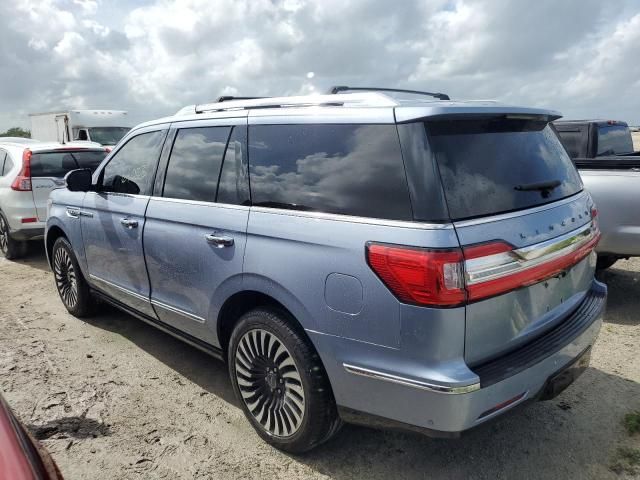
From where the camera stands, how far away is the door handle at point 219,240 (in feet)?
9.35

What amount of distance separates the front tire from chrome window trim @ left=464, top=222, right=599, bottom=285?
0.92m

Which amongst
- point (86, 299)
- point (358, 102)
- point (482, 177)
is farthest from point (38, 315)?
point (482, 177)

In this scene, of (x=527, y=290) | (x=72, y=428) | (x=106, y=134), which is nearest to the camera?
(x=527, y=290)

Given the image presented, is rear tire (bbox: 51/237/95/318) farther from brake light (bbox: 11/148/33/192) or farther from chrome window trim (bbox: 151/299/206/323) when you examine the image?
brake light (bbox: 11/148/33/192)

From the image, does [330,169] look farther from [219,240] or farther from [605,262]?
[605,262]

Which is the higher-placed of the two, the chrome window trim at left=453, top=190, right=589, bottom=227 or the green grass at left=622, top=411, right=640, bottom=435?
the chrome window trim at left=453, top=190, right=589, bottom=227

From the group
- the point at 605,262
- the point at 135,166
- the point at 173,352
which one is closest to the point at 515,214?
the point at 135,166

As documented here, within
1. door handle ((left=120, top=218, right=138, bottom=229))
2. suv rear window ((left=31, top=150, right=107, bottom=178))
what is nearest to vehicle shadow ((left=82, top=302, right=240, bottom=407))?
door handle ((left=120, top=218, right=138, bottom=229))

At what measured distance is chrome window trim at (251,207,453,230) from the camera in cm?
207

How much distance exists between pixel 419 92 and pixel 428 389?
208 cm

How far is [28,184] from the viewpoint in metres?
7.04

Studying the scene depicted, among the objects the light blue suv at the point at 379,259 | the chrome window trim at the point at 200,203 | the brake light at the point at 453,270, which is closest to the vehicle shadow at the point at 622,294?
the light blue suv at the point at 379,259

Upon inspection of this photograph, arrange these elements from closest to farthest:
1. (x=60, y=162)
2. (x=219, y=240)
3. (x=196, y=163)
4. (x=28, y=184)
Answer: (x=219, y=240) < (x=196, y=163) < (x=28, y=184) < (x=60, y=162)

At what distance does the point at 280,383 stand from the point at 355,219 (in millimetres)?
1056
